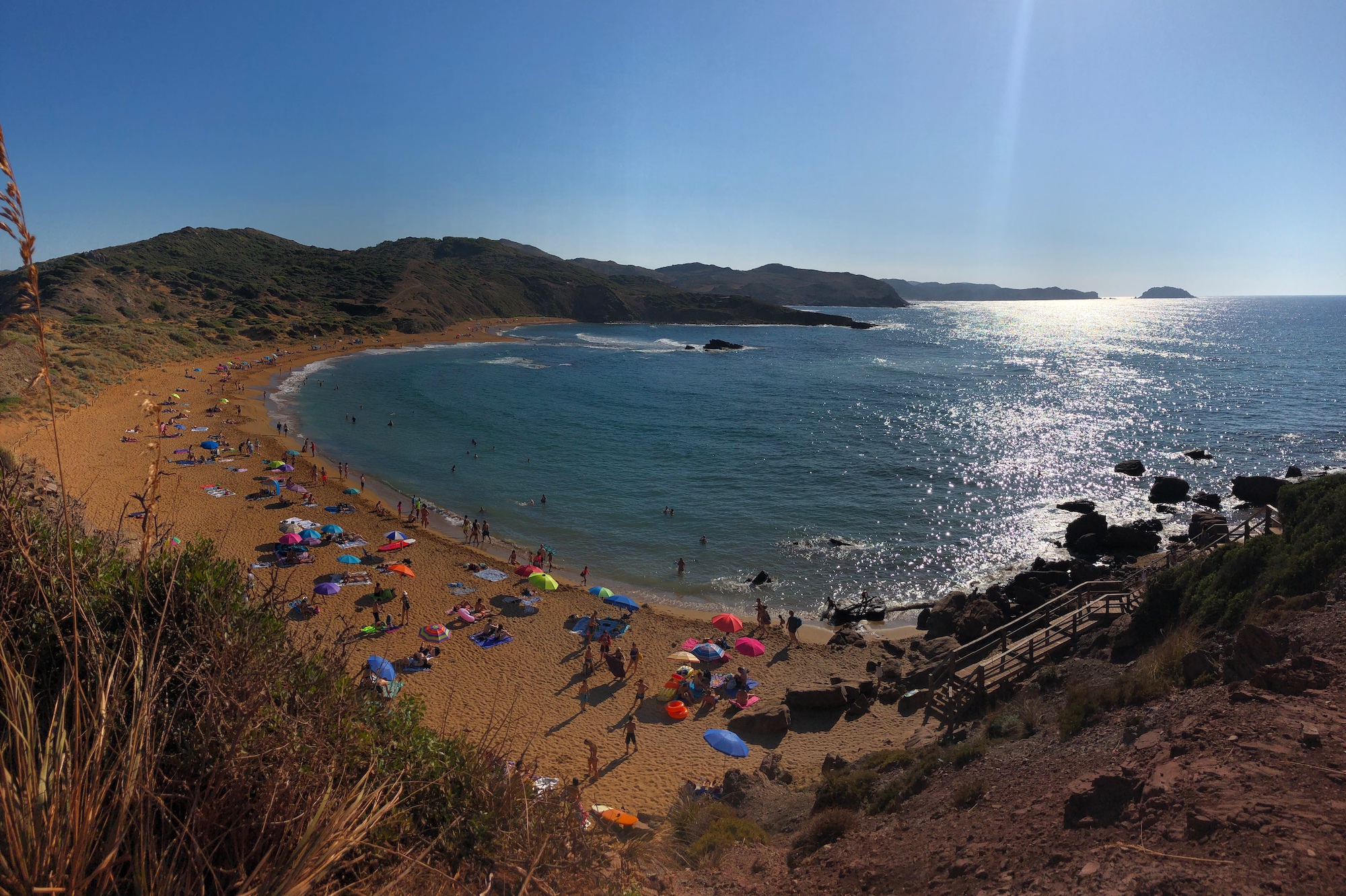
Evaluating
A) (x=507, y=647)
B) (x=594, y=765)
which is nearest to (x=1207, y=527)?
(x=594, y=765)

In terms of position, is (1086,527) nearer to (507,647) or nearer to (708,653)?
(708,653)

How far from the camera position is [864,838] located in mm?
8391

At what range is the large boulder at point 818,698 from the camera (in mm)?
16297

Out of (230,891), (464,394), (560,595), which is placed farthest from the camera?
(464,394)

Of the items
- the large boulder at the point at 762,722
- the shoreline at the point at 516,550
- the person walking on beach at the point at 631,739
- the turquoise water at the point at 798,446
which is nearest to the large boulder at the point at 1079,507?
the turquoise water at the point at 798,446

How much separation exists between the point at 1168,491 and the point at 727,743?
31.9m

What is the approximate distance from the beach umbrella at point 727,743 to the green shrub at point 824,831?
502 centimetres

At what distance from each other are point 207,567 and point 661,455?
1377 inches

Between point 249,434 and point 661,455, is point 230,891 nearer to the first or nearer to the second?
point 661,455

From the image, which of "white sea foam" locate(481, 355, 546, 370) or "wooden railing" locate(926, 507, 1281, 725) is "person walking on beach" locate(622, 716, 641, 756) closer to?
"wooden railing" locate(926, 507, 1281, 725)

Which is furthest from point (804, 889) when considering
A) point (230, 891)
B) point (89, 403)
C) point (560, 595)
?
point (89, 403)

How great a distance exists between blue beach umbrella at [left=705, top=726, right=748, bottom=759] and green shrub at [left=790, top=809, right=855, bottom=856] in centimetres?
502

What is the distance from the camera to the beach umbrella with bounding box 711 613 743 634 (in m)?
20.3

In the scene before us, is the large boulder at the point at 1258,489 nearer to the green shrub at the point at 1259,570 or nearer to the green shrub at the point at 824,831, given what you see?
the green shrub at the point at 1259,570
